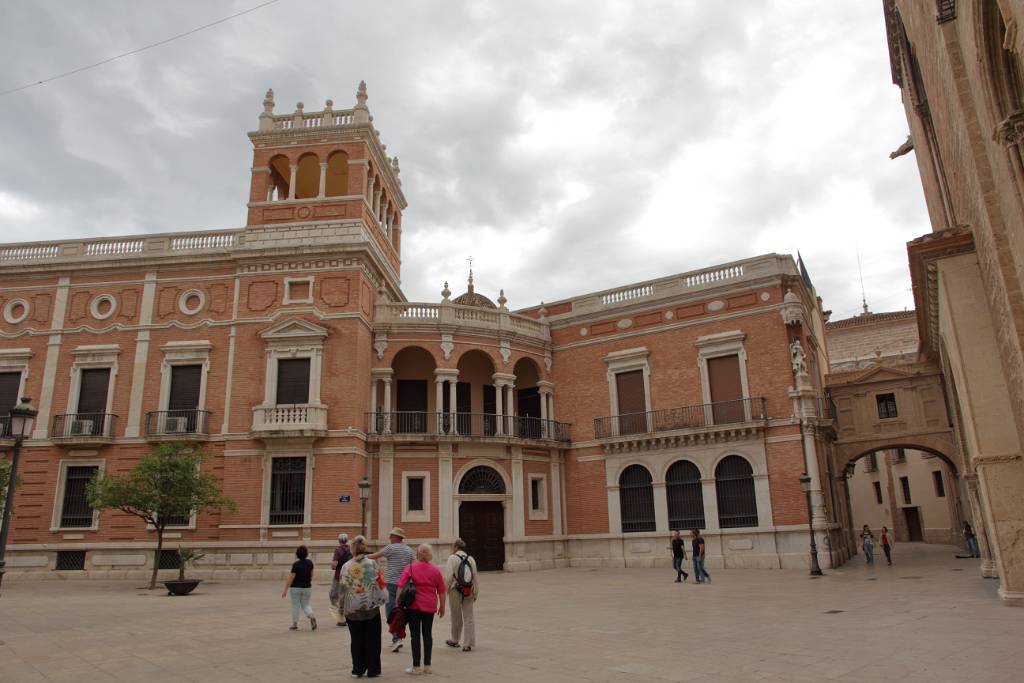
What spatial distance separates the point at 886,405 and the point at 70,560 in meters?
31.4

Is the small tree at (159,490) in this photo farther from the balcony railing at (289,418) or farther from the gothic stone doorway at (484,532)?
the gothic stone doorway at (484,532)

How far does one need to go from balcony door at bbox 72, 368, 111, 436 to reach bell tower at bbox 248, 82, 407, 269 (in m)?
7.75

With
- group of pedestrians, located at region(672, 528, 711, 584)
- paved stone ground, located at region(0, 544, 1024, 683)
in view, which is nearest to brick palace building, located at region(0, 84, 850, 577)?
group of pedestrians, located at region(672, 528, 711, 584)

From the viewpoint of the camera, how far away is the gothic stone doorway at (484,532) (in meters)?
25.6

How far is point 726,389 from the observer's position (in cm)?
2578

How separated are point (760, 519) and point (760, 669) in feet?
56.6

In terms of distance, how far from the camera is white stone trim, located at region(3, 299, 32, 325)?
26.1 metres

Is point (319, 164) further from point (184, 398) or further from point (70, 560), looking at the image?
point (70, 560)

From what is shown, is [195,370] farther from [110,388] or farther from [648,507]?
[648,507]

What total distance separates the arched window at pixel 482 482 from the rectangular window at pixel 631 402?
5167mm

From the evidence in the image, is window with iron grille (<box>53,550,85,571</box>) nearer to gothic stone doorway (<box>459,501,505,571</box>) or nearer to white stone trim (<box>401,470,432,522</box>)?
white stone trim (<box>401,470,432,522</box>)

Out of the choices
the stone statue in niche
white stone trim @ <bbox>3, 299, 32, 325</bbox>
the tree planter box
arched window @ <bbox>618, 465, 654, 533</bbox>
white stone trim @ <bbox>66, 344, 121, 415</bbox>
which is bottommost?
the tree planter box

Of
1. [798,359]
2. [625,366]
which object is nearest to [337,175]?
[625,366]

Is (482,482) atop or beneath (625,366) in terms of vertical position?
beneath
